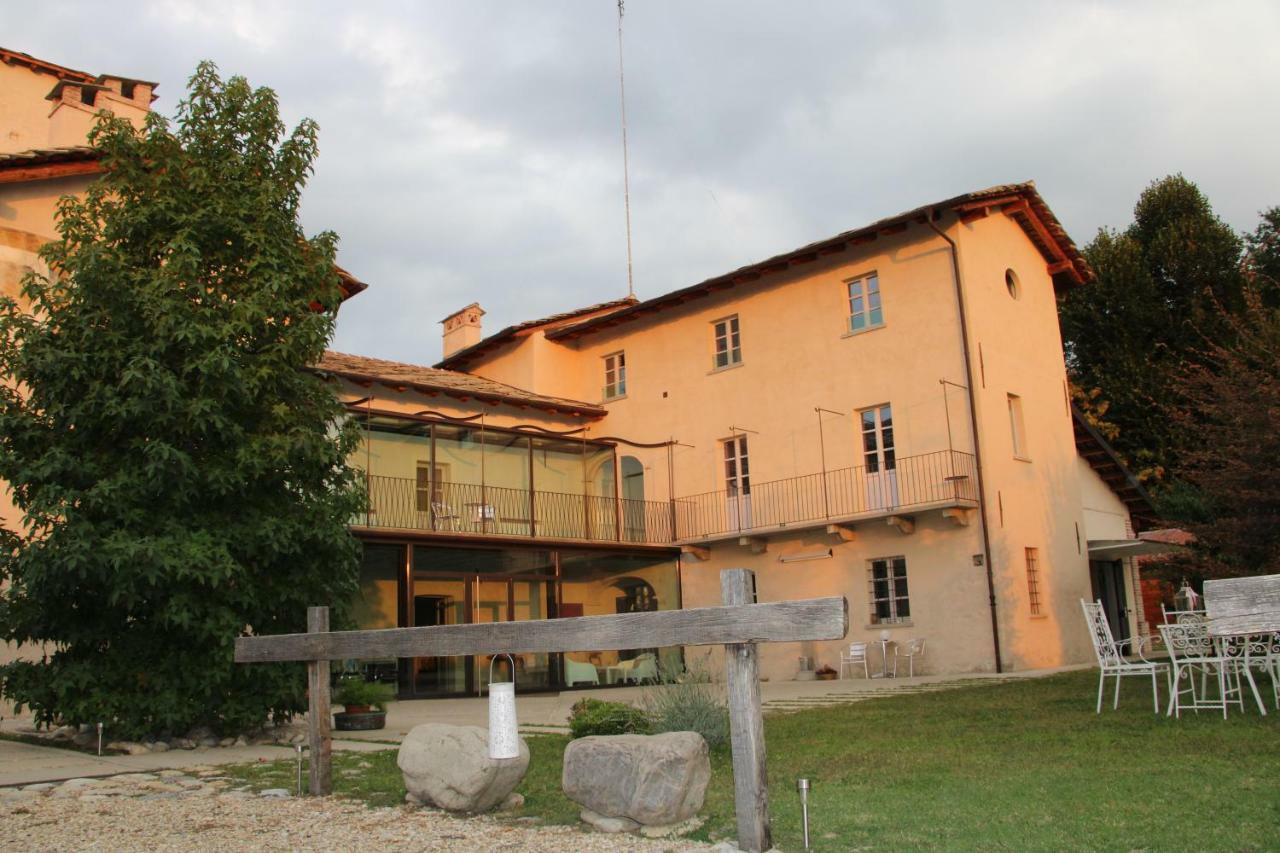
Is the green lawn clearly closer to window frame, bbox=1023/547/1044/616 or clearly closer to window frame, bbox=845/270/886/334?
window frame, bbox=1023/547/1044/616

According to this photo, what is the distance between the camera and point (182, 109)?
9.52m

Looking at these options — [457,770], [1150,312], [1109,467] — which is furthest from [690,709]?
[1150,312]

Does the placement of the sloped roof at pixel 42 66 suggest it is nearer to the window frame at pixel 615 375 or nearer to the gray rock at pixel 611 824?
the window frame at pixel 615 375

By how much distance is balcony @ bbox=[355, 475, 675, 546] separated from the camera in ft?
54.4

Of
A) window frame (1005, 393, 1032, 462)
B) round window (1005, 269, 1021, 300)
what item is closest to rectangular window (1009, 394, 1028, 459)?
window frame (1005, 393, 1032, 462)

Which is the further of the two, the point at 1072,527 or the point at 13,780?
the point at 1072,527

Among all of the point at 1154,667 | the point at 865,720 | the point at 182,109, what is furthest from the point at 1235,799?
the point at 182,109

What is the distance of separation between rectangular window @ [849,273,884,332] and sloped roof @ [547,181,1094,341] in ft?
2.18

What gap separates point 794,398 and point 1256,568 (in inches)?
354

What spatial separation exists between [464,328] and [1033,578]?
14.0 meters

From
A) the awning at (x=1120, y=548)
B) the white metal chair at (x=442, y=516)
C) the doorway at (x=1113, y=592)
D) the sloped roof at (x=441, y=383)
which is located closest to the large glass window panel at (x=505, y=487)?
the white metal chair at (x=442, y=516)

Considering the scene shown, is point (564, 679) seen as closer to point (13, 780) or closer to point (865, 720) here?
point (865, 720)

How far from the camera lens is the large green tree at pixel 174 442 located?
8383 millimetres

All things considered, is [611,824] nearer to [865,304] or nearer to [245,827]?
[245,827]
